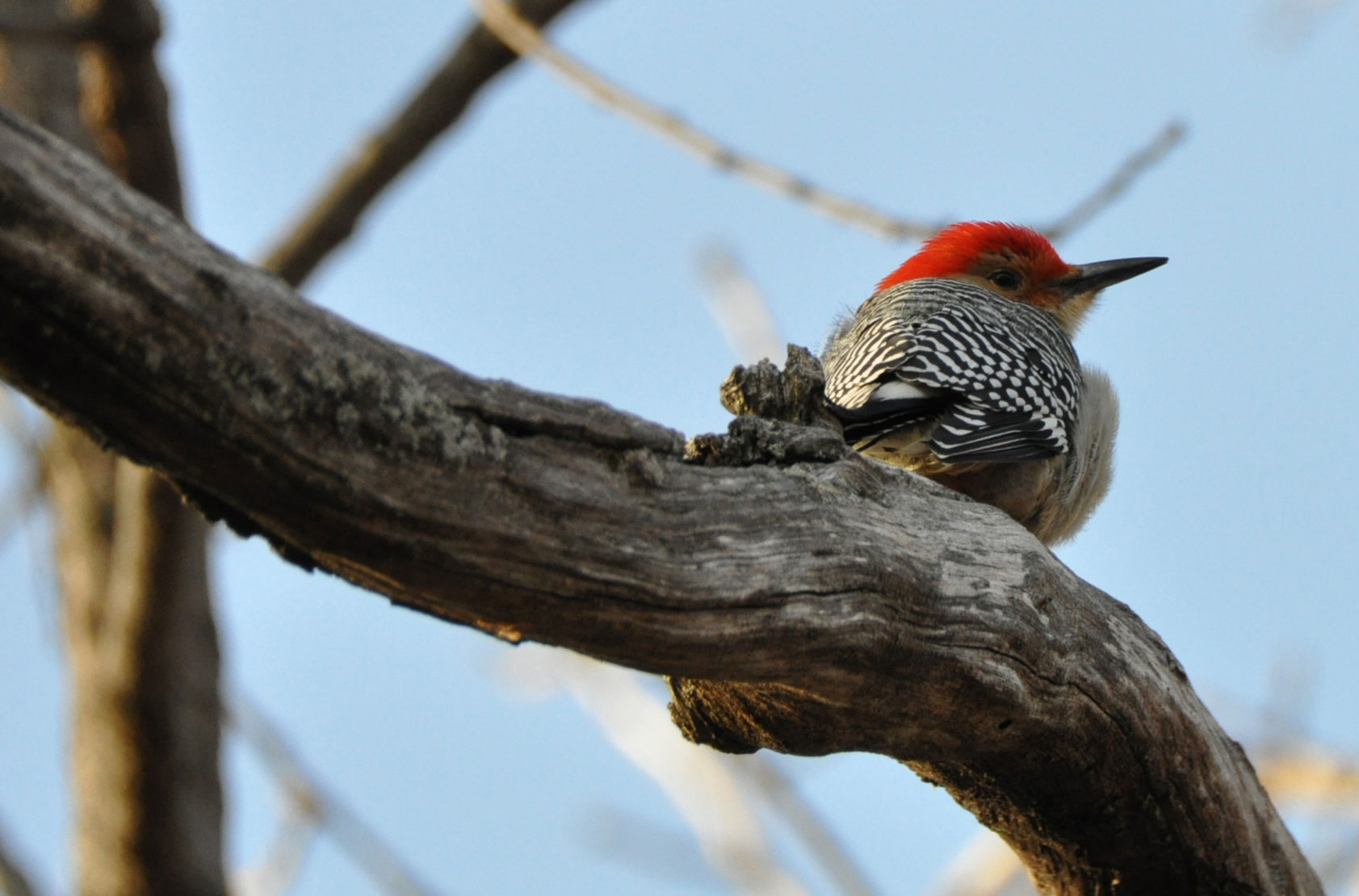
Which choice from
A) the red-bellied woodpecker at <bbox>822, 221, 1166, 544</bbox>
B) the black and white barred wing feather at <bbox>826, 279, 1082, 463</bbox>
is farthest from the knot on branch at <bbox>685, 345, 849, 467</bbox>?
the black and white barred wing feather at <bbox>826, 279, 1082, 463</bbox>

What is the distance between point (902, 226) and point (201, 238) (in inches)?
149

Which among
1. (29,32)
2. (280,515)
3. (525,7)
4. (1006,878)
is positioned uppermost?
(525,7)

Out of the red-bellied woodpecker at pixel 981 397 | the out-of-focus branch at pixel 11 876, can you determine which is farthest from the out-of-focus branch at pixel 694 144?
the out-of-focus branch at pixel 11 876

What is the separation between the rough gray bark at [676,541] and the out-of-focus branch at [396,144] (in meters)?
3.79

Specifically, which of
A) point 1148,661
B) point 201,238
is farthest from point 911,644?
point 201,238

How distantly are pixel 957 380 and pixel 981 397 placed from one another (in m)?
0.10

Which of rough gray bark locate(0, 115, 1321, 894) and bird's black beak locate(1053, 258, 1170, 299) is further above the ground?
bird's black beak locate(1053, 258, 1170, 299)

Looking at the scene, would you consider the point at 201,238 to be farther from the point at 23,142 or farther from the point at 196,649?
the point at 196,649

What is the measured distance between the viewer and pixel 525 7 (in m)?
6.50

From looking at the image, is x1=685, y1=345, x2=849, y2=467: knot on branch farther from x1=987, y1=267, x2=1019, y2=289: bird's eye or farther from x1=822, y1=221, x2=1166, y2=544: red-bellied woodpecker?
x1=987, y1=267, x2=1019, y2=289: bird's eye

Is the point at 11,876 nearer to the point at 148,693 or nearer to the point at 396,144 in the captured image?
the point at 148,693

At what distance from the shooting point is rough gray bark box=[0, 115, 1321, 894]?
6.56 ft

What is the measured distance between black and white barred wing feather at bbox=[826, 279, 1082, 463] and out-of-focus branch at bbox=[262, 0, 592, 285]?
2163 millimetres

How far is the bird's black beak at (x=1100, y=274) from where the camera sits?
6.59m
